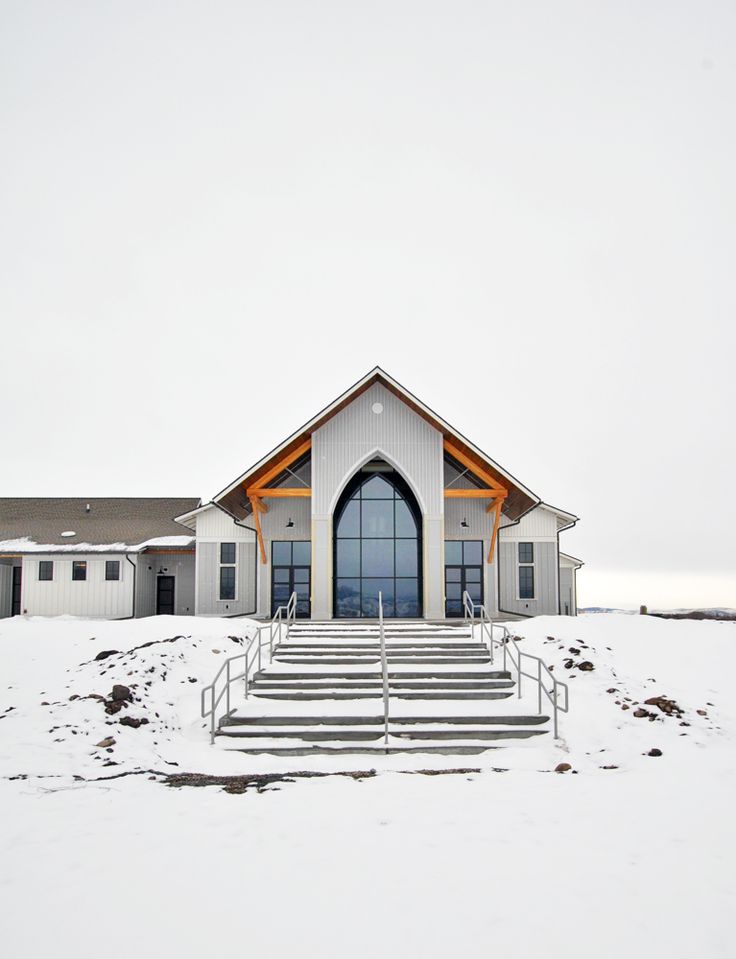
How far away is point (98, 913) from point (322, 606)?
13.6m

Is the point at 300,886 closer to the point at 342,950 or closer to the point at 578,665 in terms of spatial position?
the point at 342,950

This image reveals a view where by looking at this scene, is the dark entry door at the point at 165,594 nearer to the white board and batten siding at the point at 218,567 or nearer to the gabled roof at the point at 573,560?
the white board and batten siding at the point at 218,567

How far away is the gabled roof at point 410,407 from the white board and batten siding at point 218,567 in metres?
2.84

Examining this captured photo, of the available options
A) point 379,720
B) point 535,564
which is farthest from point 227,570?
point 379,720

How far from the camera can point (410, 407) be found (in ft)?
63.9

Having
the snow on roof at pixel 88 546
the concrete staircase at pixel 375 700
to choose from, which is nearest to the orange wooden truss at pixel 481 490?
the concrete staircase at pixel 375 700

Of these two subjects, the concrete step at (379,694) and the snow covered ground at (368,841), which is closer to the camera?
the snow covered ground at (368,841)

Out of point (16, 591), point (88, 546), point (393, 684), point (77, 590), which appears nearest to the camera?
point (393, 684)

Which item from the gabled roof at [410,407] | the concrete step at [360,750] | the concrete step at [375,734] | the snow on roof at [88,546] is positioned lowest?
the concrete step at [360,750]

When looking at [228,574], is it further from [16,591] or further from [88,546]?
[16,591]

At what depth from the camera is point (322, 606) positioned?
61.3 ft

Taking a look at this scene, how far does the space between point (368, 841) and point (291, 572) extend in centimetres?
1436

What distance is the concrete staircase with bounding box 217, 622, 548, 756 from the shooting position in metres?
10.4

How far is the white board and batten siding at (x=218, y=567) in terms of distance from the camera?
22.0 m
